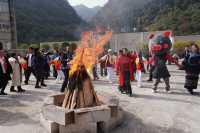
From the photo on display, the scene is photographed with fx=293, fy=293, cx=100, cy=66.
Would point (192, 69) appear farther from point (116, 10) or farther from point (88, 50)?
point (88, 50)

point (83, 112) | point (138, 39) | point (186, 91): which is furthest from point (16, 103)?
point (138, 39)

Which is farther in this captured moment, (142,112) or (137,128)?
(142,112)

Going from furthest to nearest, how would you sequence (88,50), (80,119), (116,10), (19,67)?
(19,67)
(116,10)
(88,50)
(80,119)

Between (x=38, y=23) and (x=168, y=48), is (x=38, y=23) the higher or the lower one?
the higher one

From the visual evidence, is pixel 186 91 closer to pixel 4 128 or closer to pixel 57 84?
pixel 57 84

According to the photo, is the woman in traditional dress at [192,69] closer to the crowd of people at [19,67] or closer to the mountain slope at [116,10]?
the mountain slope at [116,10]

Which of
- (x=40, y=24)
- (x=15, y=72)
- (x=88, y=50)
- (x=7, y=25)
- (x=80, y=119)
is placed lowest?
(x=80, y=119)

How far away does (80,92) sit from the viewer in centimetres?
694

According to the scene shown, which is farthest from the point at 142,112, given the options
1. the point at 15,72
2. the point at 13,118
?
the point at 15,72

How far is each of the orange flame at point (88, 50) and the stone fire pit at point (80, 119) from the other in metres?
Result: 1.36

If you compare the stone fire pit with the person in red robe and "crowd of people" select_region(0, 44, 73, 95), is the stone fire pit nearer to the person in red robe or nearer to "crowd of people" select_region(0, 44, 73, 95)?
the person in red robe

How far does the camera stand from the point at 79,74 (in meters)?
7.07

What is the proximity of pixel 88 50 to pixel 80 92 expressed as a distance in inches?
41.8

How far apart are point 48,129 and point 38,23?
49.7m
